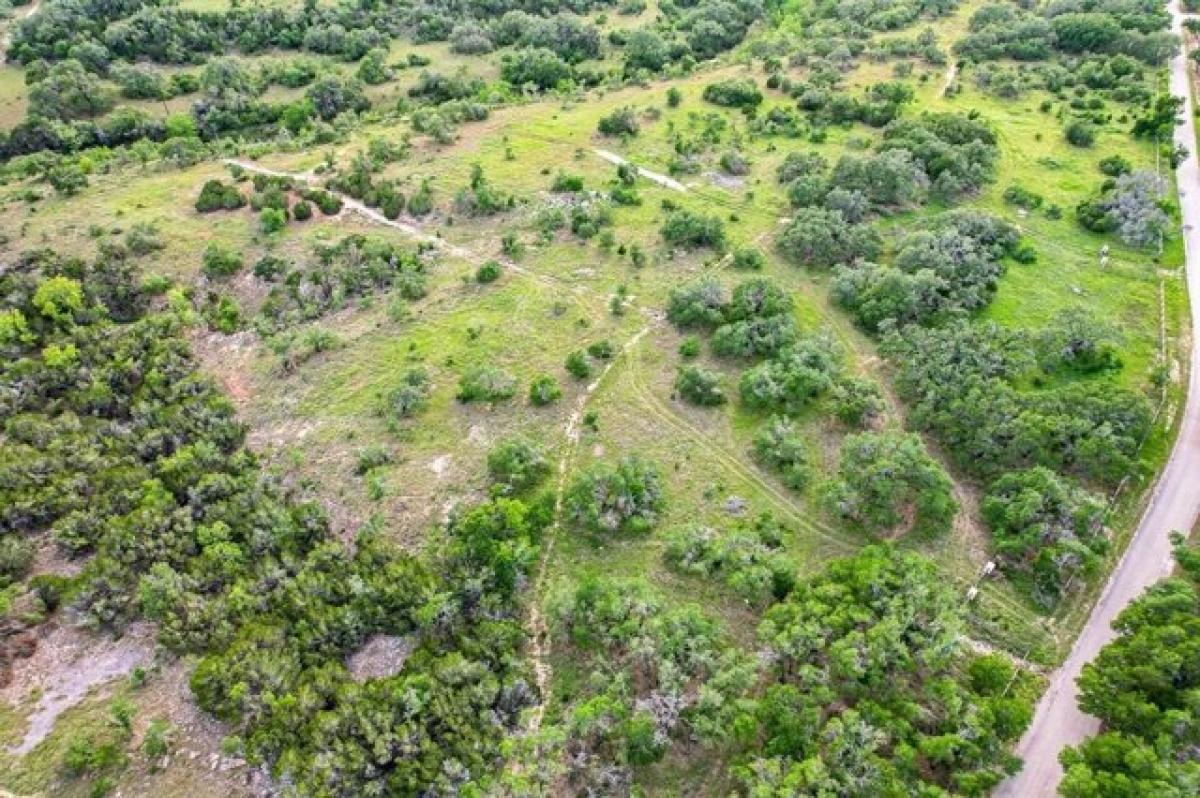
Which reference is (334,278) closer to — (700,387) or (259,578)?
(259,578)

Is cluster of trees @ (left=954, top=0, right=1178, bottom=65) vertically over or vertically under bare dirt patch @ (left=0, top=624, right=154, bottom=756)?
over

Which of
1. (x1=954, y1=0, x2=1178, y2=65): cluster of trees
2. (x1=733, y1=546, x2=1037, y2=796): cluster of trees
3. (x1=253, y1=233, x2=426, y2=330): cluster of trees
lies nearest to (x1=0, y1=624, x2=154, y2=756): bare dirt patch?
(x1=253, y1=233, x2=426, y2=330): cluster of trees

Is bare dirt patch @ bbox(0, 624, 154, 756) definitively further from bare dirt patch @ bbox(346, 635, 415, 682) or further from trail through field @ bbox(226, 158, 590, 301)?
trail through field @ bbox(226, 158, 590, 301)

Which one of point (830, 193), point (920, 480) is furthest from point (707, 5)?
point (920, 480)

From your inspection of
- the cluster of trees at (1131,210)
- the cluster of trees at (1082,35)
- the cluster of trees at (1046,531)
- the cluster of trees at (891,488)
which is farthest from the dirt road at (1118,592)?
the cluster of trees at (1082,35)

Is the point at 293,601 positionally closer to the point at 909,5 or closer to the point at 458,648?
the point at 458,648
